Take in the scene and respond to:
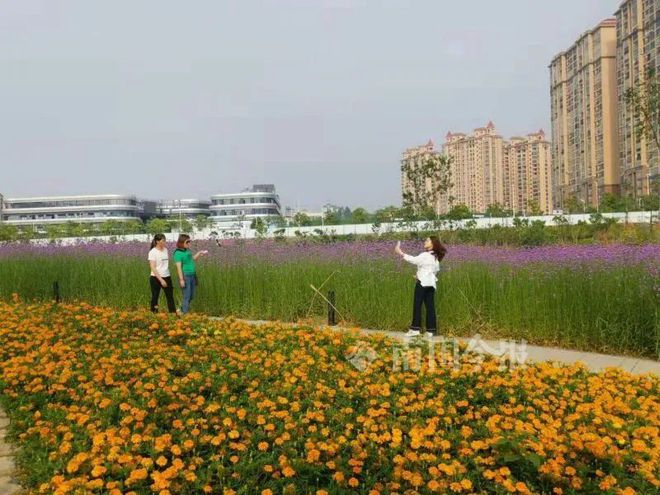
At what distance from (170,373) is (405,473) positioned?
300 cm

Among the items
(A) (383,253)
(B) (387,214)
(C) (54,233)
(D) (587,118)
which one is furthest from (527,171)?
(A) (383,253)

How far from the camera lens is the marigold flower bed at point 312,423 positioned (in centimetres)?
334

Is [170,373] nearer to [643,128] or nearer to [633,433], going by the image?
[633,433]

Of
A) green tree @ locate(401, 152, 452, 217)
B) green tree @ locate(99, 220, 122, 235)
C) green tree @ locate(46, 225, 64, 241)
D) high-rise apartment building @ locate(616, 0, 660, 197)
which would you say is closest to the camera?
green tree @ locate(401, 152, 452, 217)

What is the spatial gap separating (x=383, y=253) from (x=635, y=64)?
54944mm

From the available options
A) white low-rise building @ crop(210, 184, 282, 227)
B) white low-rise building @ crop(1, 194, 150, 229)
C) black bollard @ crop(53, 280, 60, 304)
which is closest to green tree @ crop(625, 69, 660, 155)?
black bollard @ crop(53, 280, 60, 304)

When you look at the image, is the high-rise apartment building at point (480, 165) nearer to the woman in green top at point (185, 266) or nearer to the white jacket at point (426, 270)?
the woman in green top at point (185, 266)

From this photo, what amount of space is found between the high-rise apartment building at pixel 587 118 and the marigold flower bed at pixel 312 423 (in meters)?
56.3

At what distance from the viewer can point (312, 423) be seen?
4.22 m

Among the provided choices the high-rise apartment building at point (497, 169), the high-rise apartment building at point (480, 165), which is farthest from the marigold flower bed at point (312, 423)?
the high-rise apartment building at point (480, 165)

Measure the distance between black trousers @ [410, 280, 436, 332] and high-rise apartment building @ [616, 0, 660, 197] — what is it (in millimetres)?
45661

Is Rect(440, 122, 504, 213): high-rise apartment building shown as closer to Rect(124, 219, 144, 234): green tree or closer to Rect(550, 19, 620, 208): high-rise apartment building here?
Rect(550, 19, 620, 208): high-rise apartment building

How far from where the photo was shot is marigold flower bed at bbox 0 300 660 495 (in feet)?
11.0

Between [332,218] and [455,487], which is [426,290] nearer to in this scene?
[455,487]
